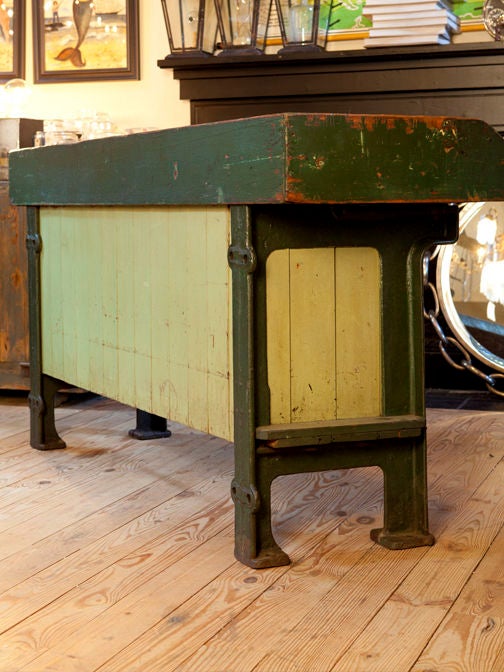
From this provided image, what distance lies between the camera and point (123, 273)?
2.44m

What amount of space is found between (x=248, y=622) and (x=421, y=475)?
21.4 inches

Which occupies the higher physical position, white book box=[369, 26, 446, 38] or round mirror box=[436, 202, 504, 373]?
white book box=[369, 26, 446, 38]

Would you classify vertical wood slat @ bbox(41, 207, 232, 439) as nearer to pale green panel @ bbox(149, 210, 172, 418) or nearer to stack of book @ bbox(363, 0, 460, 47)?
pale green panel @ bbox(149, 210, 172, 418)

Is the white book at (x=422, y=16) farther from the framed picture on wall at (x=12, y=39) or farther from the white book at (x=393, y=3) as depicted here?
the framed picture on wall at (x=12, y=39)

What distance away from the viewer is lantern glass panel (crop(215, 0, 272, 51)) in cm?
360

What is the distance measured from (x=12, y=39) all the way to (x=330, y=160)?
2.67m

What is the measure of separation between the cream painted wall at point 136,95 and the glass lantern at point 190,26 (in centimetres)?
13

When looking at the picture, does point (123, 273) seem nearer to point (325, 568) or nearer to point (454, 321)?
point (325, 568)

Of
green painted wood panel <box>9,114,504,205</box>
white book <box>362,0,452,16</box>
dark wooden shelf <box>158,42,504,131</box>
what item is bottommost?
green painted wood panel <box>9,114,504,205</box>

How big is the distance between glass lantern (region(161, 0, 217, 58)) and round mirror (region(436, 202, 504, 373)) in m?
1.13

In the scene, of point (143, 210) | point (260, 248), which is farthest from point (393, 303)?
point (143, 210)

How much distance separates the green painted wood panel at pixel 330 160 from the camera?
1748mm

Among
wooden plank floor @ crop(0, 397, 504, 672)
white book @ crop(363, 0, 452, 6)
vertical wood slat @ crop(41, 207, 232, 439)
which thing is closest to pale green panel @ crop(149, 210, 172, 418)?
vertical wood slat @ crop(41, 207, 232, 439)

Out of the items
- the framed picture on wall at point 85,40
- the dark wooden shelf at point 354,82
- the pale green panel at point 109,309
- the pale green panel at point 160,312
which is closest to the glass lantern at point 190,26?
the dark wooden shelf at point 354,82
